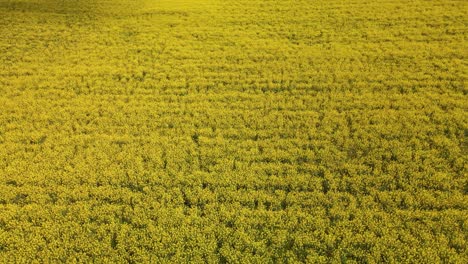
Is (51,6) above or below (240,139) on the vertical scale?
above

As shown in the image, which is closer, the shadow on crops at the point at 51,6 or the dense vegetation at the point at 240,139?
the dense vegetation at the point at 240,139

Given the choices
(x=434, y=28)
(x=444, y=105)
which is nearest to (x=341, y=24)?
(x=434, y=28)

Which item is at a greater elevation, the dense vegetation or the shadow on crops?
the shadow on crops

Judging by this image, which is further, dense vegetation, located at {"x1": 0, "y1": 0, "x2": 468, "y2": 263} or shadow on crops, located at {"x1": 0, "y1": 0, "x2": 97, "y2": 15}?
shadow on crops, located at {"x1": 0, "y1": 0, "x2": 97, "y2": 15}

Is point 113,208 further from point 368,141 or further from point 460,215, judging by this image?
point 460,215

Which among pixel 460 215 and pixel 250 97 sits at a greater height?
pixel 250 97

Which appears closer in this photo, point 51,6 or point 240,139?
point 240,139

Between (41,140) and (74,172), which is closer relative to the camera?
(74,172)

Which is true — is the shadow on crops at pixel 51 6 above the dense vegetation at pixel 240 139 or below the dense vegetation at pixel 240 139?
above
